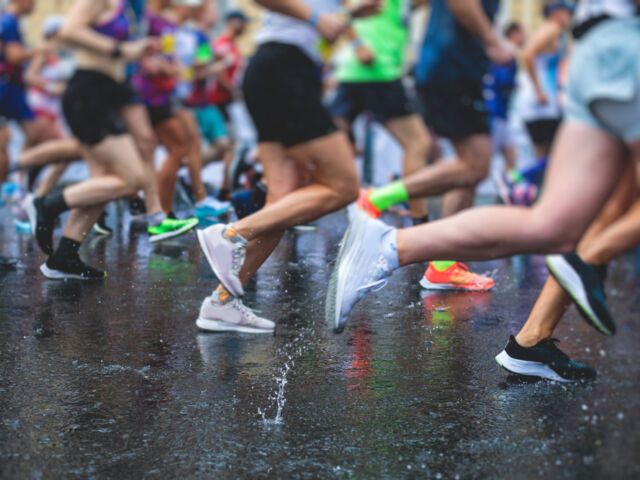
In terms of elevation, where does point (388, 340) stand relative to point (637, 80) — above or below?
below

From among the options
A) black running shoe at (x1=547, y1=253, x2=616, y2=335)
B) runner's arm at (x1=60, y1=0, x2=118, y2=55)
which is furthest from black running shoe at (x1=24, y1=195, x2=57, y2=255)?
black running shoe at (x1=547, y1=253, x2=616, y2=335)

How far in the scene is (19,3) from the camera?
7.25 metres

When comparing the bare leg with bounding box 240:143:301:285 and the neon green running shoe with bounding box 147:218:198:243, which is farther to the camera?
the neon green running shoe with bounding box 147:218:198:243

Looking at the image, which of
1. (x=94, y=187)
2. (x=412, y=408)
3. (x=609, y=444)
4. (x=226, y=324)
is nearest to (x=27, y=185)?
(x=94, y=187)

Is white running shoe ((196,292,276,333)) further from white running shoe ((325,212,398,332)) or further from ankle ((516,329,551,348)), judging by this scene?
ankle ((516,329,551,348))

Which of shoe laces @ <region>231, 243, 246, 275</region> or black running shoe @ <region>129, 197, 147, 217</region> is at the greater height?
shoe laces @ <region>231, 243, 246, 275</region>

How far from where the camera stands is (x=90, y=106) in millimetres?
5664

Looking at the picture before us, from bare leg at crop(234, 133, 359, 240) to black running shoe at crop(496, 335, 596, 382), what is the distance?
3.46 feet

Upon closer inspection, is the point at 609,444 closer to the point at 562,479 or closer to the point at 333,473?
the point at 562,479

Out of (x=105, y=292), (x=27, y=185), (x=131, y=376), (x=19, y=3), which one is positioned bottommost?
(x=27, y=185)

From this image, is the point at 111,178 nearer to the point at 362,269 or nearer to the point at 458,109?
the point at 458,109

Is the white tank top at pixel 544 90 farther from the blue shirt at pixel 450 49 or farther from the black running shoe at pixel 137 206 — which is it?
the blue shirt at pixel 450 49

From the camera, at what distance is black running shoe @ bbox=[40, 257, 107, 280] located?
18.2 feet

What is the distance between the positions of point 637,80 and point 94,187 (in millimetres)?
3600
